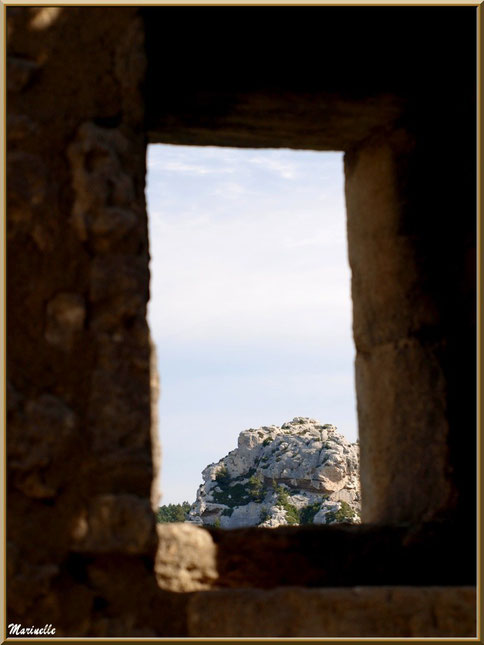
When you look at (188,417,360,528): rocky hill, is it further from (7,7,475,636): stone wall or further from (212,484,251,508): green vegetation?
(7,7,475,636): stone wall

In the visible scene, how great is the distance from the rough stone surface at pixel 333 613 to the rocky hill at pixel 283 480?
18674mm

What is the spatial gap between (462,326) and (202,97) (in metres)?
1.22

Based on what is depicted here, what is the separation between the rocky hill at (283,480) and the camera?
2270 centimetres

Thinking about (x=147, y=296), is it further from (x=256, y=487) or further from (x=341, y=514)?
(x=256, y=487)

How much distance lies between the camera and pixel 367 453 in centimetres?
379

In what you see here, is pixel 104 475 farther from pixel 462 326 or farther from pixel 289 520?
pixel 289 520

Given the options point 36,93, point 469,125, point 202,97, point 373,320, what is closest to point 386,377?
point 373,320

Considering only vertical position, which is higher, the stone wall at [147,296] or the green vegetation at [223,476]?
the stone wall at [147,296]

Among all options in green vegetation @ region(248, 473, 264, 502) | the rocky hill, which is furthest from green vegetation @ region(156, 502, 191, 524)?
green vegetation @ region(248, 473, 264, 502)

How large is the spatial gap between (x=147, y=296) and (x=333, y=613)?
3.30ft

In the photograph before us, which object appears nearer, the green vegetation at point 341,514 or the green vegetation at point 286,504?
the green vegetation at point 341,514

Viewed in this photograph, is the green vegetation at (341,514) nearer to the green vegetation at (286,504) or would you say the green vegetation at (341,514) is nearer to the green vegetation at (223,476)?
the green vegetation at (286,504)

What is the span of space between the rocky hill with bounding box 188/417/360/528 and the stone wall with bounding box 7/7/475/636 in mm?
18025

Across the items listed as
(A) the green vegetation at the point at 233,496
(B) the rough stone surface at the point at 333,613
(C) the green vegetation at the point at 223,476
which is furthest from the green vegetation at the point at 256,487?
(B) the rough stone surface at the point at 333,613
